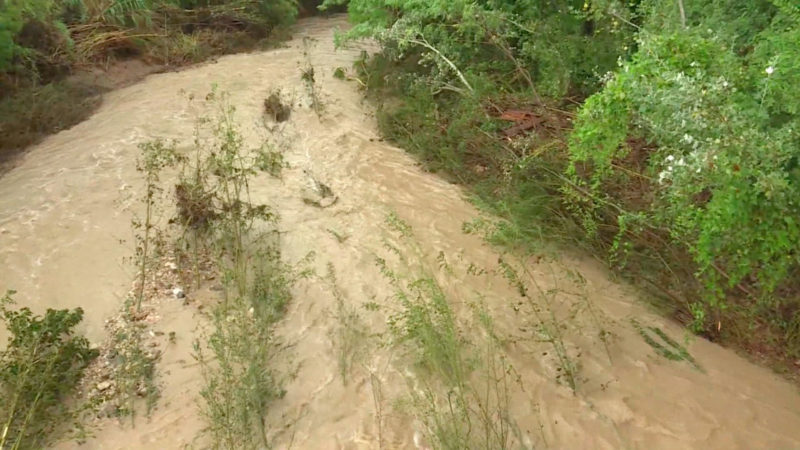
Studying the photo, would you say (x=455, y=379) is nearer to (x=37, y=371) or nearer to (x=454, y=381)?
(x=454, y=381)

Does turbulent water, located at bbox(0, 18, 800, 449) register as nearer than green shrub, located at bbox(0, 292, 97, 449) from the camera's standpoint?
No

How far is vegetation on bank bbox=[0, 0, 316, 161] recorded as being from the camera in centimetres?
662

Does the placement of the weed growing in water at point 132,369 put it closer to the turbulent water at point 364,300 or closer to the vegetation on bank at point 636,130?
the turbulent water at point 364,300

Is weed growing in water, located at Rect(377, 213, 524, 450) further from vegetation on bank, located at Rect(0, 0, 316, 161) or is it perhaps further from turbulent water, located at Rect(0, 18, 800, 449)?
vegetation on bank, located at Rect(0, 0, 316, 161)

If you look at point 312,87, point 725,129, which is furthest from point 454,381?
point 312,87

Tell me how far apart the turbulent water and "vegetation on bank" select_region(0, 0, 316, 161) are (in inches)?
20.9

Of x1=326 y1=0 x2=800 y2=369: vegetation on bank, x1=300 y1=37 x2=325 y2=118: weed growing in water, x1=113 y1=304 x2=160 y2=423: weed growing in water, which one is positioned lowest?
x1=113 y1=304 x2=160 y2=423: weed growing in water

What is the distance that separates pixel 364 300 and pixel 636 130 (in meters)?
2.11

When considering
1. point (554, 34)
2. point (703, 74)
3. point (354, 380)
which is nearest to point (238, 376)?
point (354, 380)

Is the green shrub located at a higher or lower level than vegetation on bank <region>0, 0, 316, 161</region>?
lower

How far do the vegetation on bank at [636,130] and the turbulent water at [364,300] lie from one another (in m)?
0.34

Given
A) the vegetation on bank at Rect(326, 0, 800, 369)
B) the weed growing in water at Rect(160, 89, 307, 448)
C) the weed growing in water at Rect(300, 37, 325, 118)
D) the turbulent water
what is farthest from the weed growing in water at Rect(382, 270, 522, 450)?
the weed growing in water at Rect(300, 37, 325, 118)

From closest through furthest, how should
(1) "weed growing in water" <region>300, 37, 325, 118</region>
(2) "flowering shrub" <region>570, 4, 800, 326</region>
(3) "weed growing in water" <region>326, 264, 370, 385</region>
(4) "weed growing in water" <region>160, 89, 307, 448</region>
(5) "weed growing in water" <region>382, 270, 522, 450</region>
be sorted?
(2) "flowering shrub" <region>570, 4, 800, 326</region> < (5) "weed growing in water" <region>382, 270, 522, 450</region> < (4) "weed growing in water" <region>160, 89, 307, 448</region> < (3) "weed growing in water" <region>326, 264, 370, 385</region> < (1) "weed growing in water" <region>300, 37, 325, 118</region>

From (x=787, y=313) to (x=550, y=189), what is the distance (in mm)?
1928
